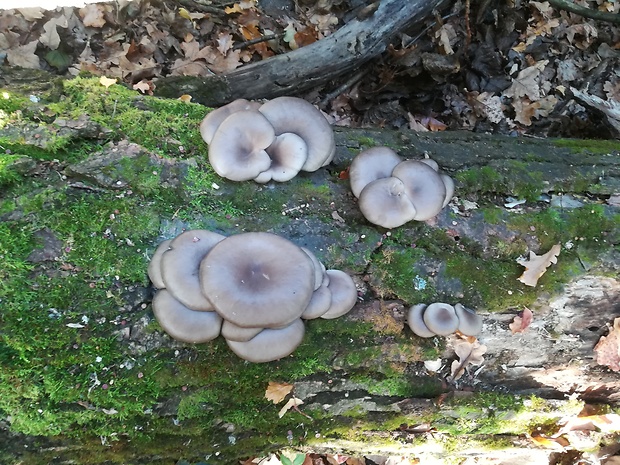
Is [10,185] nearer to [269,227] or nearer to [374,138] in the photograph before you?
[269,227]

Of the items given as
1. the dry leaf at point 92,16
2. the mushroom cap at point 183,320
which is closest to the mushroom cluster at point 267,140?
the mushroom cap at point 183,320

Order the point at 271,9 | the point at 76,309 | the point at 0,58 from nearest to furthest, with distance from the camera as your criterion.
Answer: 1. the point at 76,309
2. the point at 0,58
3. the point at 271,9

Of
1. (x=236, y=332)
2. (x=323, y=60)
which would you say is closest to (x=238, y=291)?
(x=236, y=332)

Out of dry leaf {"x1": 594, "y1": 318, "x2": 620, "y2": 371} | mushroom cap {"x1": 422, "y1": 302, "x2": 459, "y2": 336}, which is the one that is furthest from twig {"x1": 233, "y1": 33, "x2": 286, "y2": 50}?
dry leaf {"x1": 594, "y1": 318, "x2": 620, "y2": 371}

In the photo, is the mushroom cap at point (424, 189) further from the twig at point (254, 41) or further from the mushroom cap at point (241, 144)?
the twig at point (254, 41)

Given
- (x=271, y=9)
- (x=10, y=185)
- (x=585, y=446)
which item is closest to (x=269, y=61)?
(x=271, y=9)

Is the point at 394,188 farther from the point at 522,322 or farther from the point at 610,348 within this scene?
the point at 610,348
